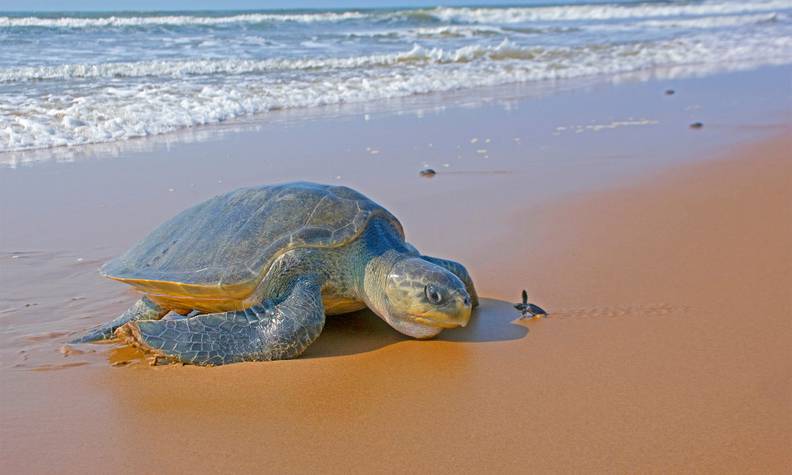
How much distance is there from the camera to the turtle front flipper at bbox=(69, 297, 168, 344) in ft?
12.3

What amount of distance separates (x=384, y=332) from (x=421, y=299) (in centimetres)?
43

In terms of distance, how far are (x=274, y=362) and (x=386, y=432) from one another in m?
0.86

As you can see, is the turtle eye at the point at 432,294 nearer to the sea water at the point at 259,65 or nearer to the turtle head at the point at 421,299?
the turtle head at the point at 421,299

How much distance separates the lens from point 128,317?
13.2ft

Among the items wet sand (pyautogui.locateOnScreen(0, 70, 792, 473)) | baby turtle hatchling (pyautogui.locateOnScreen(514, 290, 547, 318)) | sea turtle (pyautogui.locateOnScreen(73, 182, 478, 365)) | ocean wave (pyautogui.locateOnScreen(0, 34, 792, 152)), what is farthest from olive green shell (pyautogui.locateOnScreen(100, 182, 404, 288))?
ocean wave (pyautogui.locateOnScreen(0, 34, 792, 152))

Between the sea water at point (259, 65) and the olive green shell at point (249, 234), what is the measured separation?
5391 mm

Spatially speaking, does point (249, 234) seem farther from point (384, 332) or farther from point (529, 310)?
point (529, 310)

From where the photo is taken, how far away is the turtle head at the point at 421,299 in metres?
3.51

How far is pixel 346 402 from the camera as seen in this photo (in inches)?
120

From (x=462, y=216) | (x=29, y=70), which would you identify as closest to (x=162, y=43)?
(x=29, y=70)

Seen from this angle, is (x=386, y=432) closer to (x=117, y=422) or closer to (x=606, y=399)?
(x=606, y=399)

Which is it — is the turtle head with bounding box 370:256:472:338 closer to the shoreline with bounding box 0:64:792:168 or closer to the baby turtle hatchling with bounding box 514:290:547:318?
the baby turtle hatchling with bounding box 514:290:547:318

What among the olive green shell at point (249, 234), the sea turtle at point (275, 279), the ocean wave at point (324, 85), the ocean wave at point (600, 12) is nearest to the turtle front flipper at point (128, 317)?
the sea turtle at point (275, 279)

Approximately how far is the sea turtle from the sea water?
18.1 ft
